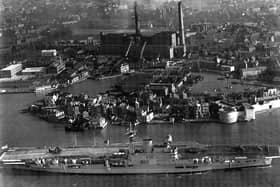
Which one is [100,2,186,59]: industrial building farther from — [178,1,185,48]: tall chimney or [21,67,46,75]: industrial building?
[21,67,46,75]: industrial building

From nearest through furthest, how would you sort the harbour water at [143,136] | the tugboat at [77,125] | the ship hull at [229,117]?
1. the harbour water at [143,136]
2. the ship hull at [229,117]
3. the tugboat at [77,125]

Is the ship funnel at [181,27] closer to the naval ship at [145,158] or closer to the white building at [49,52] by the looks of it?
the white building at [49,52]

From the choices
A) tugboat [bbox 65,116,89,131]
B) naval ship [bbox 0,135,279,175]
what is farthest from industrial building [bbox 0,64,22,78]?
naval ship [bbox 0,135,279,175]

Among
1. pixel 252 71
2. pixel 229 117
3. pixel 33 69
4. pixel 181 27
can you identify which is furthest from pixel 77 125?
pixel 181 27

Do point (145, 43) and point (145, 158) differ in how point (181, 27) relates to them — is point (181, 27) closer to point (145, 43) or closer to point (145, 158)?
point (145, 43)

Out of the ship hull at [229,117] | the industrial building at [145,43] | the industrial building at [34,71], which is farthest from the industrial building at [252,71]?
the industrial building at [34,71]

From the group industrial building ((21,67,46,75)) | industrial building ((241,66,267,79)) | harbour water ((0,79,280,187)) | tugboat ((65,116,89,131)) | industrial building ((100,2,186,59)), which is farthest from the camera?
industrial building ((100,2,186,59))
